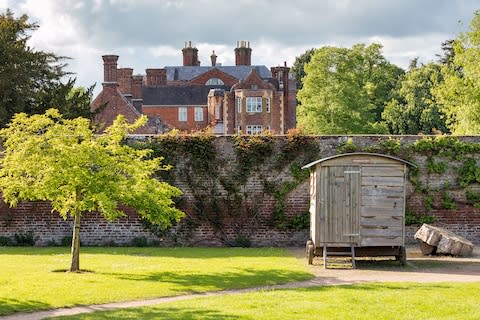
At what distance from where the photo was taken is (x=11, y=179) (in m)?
17.9

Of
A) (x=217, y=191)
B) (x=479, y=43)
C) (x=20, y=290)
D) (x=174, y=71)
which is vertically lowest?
(x=20, y=290)

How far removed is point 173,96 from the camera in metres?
76.6

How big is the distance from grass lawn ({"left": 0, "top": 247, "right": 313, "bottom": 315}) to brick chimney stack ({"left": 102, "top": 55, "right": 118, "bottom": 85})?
3340 centimetres

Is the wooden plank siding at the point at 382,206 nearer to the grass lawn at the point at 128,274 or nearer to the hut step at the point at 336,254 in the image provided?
the hut step at the point at 336,254

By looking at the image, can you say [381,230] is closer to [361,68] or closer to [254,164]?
[254,164]

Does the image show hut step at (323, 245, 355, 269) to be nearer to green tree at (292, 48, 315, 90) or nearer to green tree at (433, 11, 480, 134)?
green tree at (433, 11, 480, 134)

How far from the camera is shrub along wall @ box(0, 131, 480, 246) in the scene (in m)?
25.5

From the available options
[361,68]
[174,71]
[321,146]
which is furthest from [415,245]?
[174,71]

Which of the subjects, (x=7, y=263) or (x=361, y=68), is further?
(x=361, y=68)

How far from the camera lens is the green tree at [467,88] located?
3525 centimetres

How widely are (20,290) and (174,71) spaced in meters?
73.4

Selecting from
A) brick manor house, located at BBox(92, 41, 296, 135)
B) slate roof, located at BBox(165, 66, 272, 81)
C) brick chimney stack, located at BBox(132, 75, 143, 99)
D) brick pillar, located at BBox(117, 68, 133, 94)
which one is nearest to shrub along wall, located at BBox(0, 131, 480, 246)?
brick manor house, located at BBox(92, 41, 296, 135)

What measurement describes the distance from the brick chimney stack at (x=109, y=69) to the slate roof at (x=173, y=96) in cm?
1885

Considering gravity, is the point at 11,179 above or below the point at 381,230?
above
